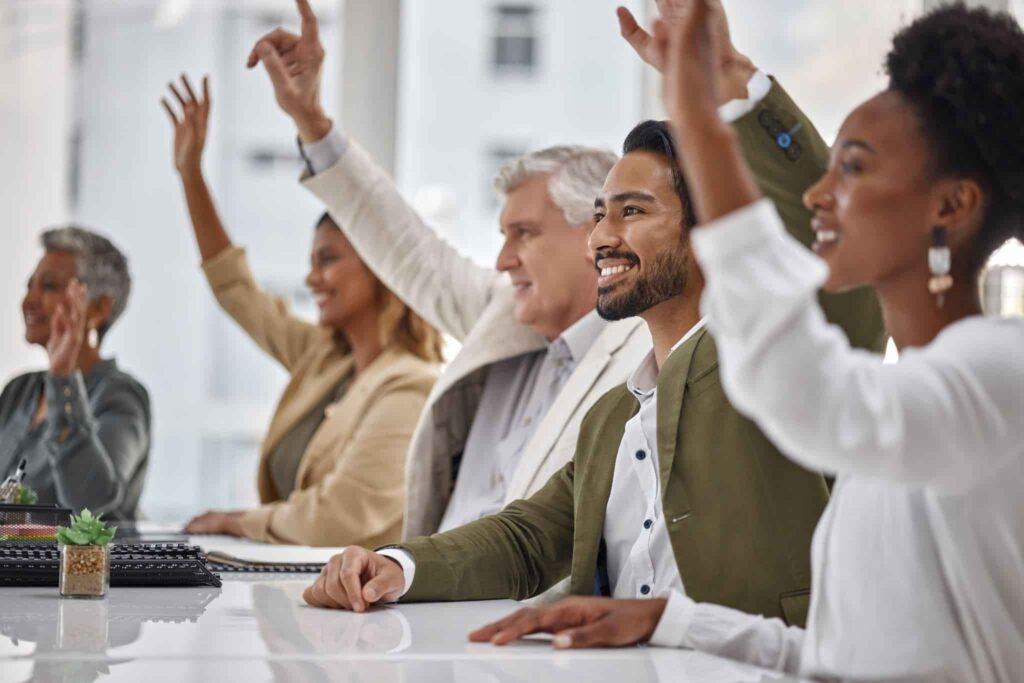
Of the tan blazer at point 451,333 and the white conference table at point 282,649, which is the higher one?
the tan blazer at point 451,333

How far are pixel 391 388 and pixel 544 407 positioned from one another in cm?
66

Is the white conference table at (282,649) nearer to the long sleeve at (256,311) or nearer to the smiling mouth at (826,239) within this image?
the smiling mouth at (826,239)

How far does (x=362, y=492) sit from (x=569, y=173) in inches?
36.7

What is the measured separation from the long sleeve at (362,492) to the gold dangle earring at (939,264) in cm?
214

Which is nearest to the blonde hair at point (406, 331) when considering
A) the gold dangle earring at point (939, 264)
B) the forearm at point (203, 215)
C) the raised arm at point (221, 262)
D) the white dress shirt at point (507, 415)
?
the raised arm at point (221, 262)

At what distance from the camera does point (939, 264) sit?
1322mm

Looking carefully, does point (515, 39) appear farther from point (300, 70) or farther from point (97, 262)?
point (300, 70)

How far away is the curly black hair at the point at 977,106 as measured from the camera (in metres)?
1.34

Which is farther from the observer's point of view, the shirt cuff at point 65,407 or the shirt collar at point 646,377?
the shirt cuff at point 65,407

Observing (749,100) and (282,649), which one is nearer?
(282,649)

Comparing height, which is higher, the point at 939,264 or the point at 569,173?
the point at 569,173

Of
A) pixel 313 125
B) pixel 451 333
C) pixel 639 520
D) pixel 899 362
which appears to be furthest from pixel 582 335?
pixel 899 362

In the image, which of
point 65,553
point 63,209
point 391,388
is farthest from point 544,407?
point 63,209

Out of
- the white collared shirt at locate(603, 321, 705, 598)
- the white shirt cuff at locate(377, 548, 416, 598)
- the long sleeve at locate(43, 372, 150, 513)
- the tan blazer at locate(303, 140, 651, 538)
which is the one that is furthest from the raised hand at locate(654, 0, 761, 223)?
the long sleeve at locate(43, 372, 150, 513)
